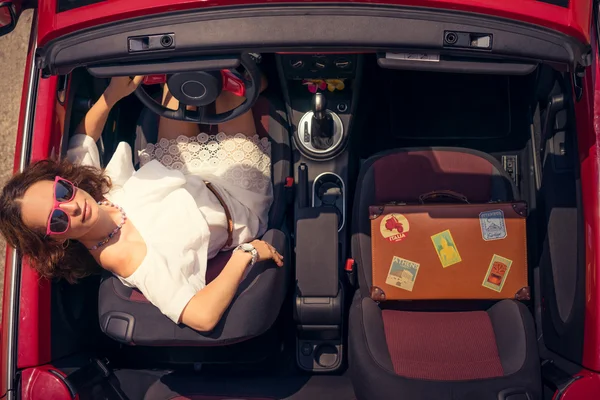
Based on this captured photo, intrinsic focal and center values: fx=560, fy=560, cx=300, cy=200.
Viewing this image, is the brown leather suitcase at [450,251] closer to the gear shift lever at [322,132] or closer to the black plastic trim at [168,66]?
the gear shift lever at [322,132]

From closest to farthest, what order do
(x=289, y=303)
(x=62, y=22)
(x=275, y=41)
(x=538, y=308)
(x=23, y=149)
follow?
(x=275, y=41) < (x=62, y=22) < (x=23, y=149) < (x=538, y=308) < (x=289, y=303)

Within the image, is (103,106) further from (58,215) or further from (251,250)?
(251,250)

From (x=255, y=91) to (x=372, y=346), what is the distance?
3.46 feet

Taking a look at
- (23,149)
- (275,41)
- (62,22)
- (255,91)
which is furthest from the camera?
(23,149)

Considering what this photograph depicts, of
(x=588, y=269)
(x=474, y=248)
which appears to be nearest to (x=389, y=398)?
(x=474, y=248)

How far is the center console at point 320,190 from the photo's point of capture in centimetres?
244

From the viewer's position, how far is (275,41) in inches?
62.0

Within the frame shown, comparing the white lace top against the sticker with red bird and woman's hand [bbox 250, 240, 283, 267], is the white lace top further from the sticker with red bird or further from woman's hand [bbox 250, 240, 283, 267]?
the sticker with red bird

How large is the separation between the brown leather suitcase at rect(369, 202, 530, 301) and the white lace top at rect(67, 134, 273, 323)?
0.59 m

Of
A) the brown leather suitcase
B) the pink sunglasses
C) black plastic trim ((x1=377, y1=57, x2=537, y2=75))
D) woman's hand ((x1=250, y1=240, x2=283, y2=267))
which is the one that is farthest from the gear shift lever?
the pink sunglasses

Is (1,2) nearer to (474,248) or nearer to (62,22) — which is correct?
(62,22)

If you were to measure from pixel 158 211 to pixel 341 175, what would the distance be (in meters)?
0.90

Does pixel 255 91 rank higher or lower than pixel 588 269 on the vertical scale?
higher

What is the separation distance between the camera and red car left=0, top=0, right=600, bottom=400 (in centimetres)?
160
